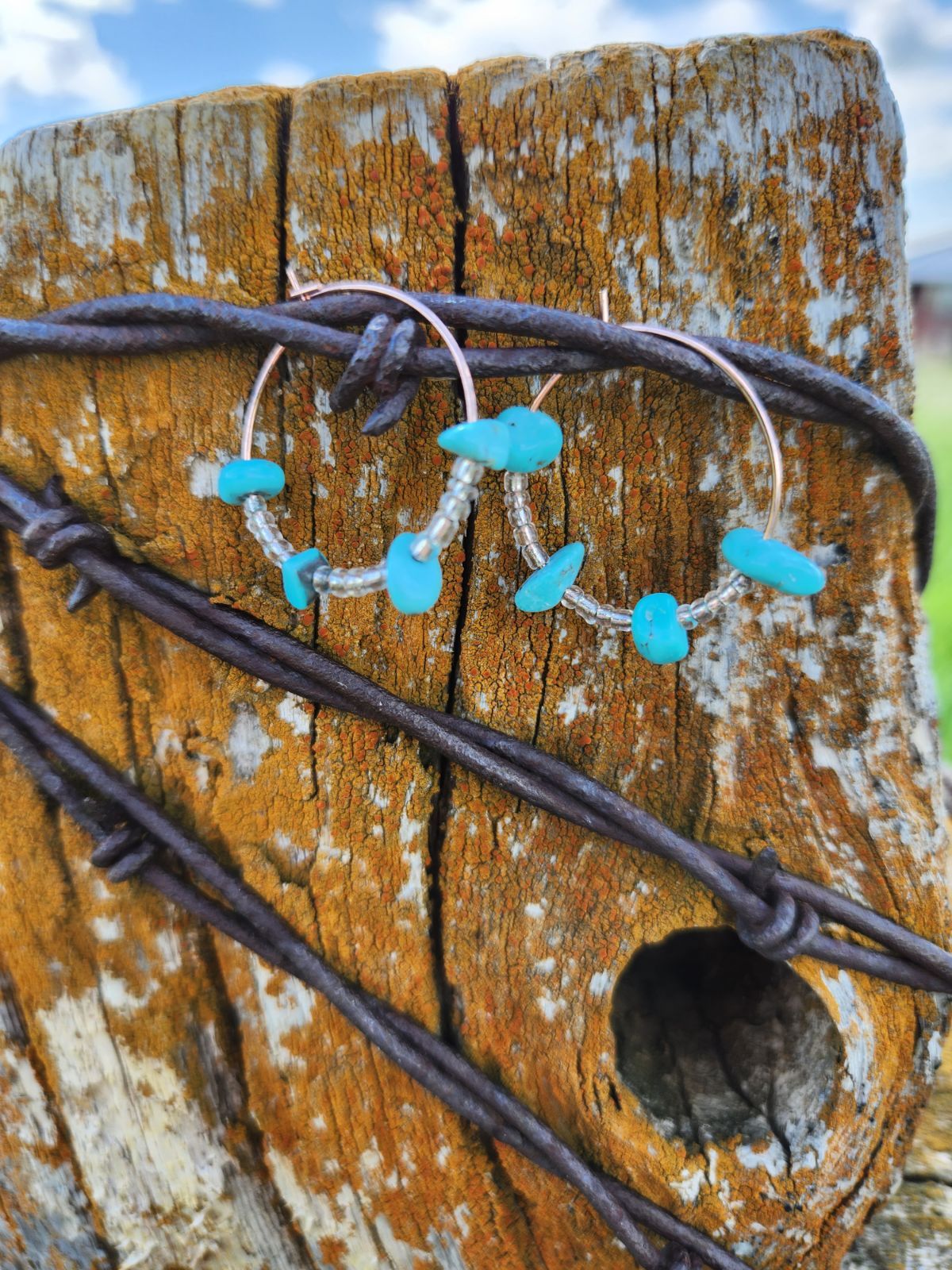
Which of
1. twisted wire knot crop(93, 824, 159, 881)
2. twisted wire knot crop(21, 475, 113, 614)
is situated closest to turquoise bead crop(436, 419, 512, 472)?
twisted wire knot crop(21, 475, 113, 614)

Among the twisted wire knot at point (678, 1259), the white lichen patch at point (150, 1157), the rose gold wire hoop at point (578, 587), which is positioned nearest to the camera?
the rose gold wire hoop at point (578, 587)

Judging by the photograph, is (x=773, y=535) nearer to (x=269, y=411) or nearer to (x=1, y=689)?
(x=269, y=411)

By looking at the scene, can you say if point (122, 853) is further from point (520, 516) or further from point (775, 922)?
point (775, 922)

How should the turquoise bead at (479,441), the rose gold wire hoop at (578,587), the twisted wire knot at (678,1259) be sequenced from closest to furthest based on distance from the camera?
the turquoise bead at (479,441), the rose gold wire hoop at (578,587), the twisted wire knot at (678,1259)

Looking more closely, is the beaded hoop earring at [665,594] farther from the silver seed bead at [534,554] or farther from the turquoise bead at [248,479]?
the turquoise bead at [248,479]

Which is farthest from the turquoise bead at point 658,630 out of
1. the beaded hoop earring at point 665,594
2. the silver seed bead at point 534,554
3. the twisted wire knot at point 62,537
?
the twisted wire knot at point 62,537

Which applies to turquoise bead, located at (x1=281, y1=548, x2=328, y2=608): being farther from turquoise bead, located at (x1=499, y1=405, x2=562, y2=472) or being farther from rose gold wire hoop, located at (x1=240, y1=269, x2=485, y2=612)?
turquoise bead, located at (x1=499, y1=405, x2=562, y2=472)

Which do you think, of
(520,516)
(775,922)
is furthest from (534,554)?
(775,922)

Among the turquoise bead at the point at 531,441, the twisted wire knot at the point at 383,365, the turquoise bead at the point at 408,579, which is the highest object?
the twisted wire knot at the point at 383,365

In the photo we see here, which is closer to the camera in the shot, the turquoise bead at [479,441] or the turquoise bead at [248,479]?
the turquoise bead at [479,441]

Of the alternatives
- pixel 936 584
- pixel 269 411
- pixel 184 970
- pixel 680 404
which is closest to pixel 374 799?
pixel 184 970

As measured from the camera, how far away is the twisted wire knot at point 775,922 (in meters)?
0.87

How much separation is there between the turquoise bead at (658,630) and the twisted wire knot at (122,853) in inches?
23.0

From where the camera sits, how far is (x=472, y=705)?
94 cm
